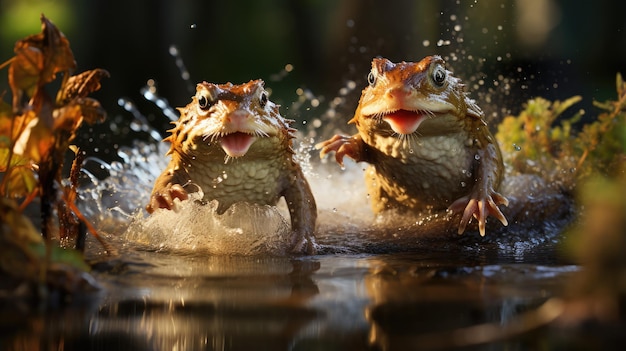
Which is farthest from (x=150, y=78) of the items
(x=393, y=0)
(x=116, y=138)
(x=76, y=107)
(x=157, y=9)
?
(x=76, y=107)

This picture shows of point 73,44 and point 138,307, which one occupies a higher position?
point 73,44

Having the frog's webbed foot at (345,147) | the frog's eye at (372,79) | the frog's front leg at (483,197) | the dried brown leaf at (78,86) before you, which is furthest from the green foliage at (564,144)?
the dried brown leaf at (78,86)

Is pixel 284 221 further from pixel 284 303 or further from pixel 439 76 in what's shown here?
pixel 284 303

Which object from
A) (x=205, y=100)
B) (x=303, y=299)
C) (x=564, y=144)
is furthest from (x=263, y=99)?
(x=564, y=144)

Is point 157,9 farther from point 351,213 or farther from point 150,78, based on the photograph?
point 351,213

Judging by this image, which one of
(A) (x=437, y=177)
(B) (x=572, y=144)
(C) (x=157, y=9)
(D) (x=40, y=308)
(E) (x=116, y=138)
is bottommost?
(D) (x=40, y=308)

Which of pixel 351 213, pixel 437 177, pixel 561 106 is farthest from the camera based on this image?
pixel 561 106
